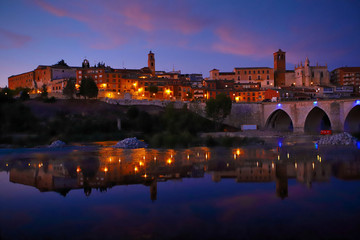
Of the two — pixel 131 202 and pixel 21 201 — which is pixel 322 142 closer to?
pixel 131 202

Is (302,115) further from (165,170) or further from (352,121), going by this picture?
(165,170)

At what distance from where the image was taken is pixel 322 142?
27359mm

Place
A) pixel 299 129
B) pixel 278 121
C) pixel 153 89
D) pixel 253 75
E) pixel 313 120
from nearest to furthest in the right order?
pixel 299 129, pixel 313 120, pixel 278 121, pixel 153 89, pixel 253 75

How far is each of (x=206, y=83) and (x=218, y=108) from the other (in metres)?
27.9

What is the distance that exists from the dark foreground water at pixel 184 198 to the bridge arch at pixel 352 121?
1477 cm

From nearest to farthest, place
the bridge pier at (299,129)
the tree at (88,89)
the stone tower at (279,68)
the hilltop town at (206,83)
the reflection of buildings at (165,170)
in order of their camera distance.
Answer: the reflection of buildings at (165,170) < the bridge pier at (299,129) < the tree at (88,89) < the hilltop town at (206,83) < the stone tower at (279,68)

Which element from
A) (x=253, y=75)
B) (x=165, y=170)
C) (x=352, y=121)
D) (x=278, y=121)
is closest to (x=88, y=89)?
(x=278, y=121)

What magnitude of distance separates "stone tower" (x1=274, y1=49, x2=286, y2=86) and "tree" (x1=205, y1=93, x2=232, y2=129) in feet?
129

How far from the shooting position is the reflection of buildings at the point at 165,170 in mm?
14741

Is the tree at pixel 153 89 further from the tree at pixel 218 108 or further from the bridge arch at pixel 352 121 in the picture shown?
the bridge arch at pixel 352 121

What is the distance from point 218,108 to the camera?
46062 millimetres

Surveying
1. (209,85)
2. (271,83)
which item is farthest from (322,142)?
(271,83)

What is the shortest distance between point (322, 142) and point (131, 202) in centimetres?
2137

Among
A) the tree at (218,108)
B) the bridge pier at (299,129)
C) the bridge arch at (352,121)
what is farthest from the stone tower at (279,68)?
the bridge arch at (352,121)
